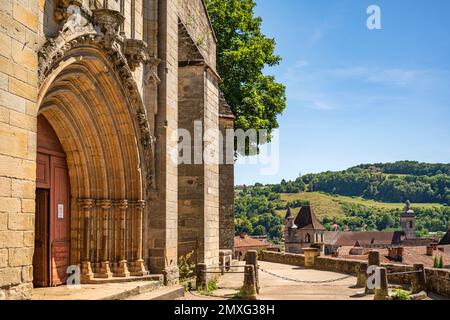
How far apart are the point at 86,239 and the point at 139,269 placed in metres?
1.20

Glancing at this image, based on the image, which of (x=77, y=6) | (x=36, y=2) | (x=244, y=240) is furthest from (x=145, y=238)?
(x=244, y=240)

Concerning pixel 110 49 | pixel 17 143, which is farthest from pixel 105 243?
pixel 17 143

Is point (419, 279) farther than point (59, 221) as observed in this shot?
Yes

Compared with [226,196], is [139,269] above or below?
below

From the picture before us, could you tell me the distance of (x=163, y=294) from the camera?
968cm

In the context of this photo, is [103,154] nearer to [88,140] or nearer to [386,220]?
[88,140]

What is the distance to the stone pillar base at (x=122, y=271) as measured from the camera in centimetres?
1048

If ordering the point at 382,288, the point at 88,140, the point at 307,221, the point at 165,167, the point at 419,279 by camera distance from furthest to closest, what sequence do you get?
the point at 307,221 < the point at 419,279 < the point at 165,167 < the point at 382,288 < the point at 88,140

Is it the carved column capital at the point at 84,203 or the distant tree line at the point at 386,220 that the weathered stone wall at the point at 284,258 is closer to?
the carved column capital at the point at 84,203

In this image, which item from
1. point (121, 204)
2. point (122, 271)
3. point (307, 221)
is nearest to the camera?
point (122, 271)

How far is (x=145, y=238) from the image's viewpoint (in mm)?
11172

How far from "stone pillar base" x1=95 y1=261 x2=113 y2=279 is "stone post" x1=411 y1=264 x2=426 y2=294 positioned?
641 cm

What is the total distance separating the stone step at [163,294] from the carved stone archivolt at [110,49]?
194cm
